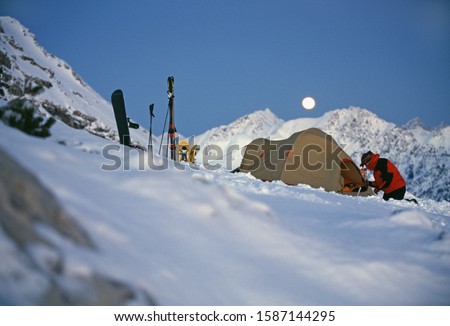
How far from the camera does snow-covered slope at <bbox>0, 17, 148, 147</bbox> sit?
73.2m

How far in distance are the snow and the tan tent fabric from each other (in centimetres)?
744

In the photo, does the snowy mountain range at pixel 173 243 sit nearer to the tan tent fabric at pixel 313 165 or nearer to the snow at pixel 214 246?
the snow at pixel 214 246

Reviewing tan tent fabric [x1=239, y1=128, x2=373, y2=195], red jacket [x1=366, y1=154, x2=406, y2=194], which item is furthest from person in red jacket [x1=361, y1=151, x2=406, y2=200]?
tan tent fabric [x1=239, y1=128, x2=373, y2=195]

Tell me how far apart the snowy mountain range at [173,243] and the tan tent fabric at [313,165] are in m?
7.09

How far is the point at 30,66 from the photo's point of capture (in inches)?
3708

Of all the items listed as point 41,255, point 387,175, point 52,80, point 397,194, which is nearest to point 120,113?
point 387,175

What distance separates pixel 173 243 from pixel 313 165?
9.44 metres

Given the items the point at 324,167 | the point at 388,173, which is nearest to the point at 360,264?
the point at 388,173

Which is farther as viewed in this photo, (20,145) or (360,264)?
(360,264)

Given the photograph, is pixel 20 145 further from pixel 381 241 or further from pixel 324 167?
pixel 324 167

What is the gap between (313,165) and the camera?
11641mm

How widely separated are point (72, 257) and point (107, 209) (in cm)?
67

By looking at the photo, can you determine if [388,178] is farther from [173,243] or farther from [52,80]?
[52,80]
